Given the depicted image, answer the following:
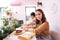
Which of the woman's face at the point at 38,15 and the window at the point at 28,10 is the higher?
the window at the point at 28,10

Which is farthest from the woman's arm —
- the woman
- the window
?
the window

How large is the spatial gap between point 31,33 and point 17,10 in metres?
0.29

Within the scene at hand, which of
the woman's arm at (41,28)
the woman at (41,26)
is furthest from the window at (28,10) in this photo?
the woman's arm at (41,28)

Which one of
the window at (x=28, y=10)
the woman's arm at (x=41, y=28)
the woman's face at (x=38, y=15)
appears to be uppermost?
the window at (x=28, y=10)

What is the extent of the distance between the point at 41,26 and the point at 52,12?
0.20 m

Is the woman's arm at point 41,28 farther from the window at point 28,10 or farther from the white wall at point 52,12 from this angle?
the window at point 28,10

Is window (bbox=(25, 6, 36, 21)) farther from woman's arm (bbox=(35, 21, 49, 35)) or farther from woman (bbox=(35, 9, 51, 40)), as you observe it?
woman's arm (bbox=(35, 21, 49, 35))

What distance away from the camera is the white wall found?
125 centimetres

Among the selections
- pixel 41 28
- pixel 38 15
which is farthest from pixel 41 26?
pixel 38 15

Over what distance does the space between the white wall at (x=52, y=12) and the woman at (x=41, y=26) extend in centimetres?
5

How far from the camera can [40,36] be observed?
1254 millimetres

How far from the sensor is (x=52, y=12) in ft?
4.16

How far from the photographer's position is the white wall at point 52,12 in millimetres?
1255

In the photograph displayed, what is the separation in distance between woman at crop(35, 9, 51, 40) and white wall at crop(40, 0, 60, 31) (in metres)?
0.05
